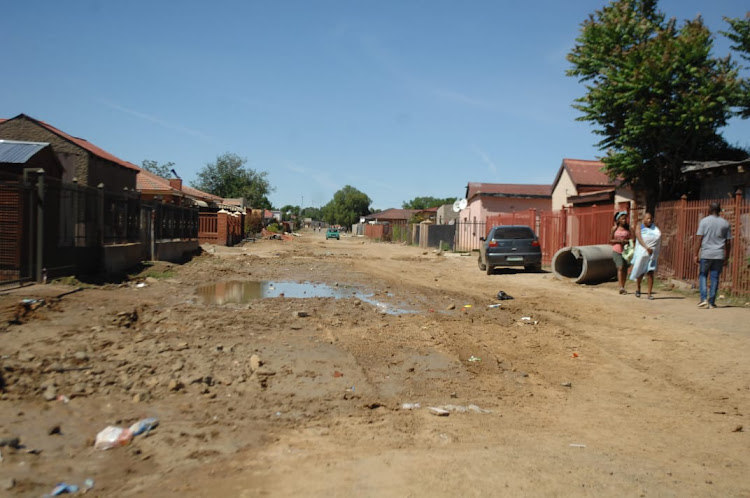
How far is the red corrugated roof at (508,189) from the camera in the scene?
39125mm

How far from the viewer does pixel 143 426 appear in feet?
12.8

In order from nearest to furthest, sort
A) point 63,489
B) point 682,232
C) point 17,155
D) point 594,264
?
point 63,489, point 682,232, point 594,264, point 17,155

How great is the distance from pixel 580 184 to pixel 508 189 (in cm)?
1273

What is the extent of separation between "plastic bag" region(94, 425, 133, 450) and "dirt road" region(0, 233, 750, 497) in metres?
0.07

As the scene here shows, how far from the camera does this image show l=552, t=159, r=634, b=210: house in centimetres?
2691

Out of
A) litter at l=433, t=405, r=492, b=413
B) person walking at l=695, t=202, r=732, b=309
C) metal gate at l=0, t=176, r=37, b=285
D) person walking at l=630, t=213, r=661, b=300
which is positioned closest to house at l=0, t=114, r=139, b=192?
metal gate at l=0, t=176, r=37, b=285

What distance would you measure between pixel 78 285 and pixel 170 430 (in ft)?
27.2

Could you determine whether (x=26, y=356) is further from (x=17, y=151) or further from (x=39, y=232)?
(x=17, y=151)

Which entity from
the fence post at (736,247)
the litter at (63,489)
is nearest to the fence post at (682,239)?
the fence post at (736,247)

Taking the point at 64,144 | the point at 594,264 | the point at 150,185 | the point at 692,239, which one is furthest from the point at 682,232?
the point at 150,185

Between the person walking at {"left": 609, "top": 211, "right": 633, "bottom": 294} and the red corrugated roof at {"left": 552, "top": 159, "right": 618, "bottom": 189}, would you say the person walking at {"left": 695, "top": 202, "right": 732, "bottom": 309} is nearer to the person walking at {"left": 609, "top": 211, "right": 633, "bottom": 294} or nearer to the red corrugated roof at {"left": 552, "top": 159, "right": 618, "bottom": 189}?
the person walking at {"left": 609, "top": 211, "right": 633, "bottom": 294}

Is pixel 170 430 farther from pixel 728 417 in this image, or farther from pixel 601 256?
pixel 601 256

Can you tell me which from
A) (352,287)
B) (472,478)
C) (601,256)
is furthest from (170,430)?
(601,256)

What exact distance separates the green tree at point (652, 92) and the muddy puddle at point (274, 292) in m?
Result: 10.2
